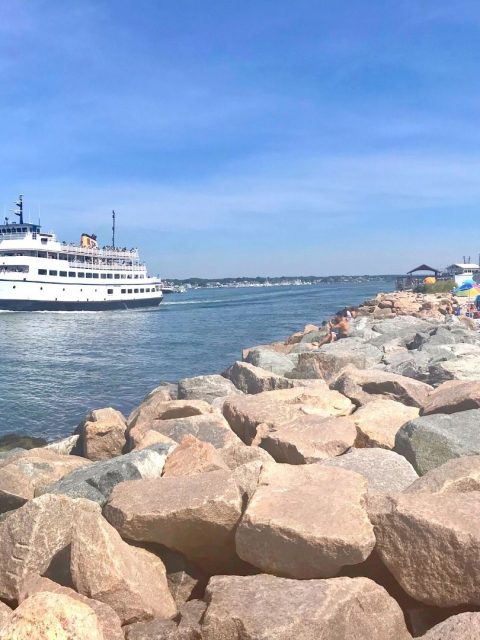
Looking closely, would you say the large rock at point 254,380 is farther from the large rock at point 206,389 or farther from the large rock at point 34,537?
the large rock at point 34,537

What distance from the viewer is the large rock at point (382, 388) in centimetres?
693

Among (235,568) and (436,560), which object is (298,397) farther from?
(436,560)

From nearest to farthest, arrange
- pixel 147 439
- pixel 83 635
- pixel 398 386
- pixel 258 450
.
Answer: pixel 83 635 < pixel 258 450 < pixel 147 439 < pixel 398 386

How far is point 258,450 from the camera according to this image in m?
4.86

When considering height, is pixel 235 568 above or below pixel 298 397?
below

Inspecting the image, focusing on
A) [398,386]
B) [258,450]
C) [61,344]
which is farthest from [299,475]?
[61,344]

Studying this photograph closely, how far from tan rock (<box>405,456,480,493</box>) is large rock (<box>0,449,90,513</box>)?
303cm

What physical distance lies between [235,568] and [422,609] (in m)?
1.13

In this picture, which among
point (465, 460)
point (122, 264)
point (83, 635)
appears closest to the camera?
point (83, 635)

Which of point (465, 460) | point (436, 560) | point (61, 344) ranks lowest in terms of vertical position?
point (61, 344)

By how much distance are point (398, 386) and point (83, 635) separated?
17.5ft

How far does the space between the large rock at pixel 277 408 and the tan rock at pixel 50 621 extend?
3.34 meters

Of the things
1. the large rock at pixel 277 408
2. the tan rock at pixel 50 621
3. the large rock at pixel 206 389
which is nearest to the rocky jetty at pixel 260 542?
the tan rock at pixel 50 621

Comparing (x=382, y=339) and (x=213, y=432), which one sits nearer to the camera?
(x=213, y=432)
